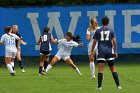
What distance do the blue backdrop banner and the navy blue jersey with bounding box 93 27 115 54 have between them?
1327 cm

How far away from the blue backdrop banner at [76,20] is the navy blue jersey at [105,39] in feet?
43.5

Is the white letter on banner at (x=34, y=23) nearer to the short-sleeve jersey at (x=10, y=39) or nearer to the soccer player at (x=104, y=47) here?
the short-sleeve jersey at (x=10, y=39)

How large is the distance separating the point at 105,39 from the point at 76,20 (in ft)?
45.5

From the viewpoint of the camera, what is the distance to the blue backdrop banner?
29.9 m

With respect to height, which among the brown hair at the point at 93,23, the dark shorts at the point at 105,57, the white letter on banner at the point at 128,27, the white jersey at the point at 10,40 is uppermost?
the brown hair at the point at 93,23

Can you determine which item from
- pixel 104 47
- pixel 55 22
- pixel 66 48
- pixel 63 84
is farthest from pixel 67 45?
pixel 55 22

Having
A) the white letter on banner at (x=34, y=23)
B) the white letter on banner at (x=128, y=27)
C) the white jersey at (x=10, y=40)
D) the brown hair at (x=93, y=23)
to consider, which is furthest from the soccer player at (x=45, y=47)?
the white letter on banner at (x=128, y=27)

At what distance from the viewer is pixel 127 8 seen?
30.3 metres

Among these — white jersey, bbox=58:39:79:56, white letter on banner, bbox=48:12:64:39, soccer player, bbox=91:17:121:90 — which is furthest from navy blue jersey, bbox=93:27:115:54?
white letter on banner, bbox=48:12:64:39

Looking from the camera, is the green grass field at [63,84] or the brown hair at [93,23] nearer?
the green grass field at [63,84]

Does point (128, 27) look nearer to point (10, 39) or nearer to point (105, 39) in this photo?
point (10, 39)

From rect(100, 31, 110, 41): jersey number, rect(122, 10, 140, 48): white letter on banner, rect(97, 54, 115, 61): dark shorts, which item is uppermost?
rect(100, 31, 110, 41): jersey number

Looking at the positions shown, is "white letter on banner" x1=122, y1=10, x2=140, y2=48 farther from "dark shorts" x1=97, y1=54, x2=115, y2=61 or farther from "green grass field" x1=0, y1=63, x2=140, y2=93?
"dark shorts" x1=97, y1=54, x2=115, y2=61

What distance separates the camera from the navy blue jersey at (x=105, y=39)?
16484mm
